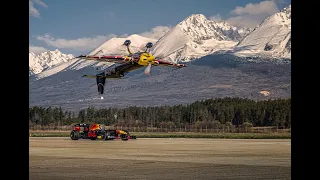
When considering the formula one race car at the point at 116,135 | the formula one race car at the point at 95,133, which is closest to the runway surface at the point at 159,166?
the formula one race car at the point at 95,133

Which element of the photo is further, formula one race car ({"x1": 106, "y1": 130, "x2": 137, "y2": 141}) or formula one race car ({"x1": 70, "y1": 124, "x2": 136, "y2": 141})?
formula one race car ({"x1": 106, "y1": 130, "x2": 137, "y2": 141})

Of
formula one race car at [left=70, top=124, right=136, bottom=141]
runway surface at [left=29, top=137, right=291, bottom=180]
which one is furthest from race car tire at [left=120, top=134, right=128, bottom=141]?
runway surface at [left=29, top=137, right=291, bottom=180]

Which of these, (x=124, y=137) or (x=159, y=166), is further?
(x=124, y=137)

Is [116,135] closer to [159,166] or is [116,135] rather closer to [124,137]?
[124,137]

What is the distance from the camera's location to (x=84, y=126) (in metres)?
64.2

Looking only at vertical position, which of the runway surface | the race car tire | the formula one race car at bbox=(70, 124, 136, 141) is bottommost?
the race car tire

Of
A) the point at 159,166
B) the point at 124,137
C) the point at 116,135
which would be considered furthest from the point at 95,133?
the point at 159,166

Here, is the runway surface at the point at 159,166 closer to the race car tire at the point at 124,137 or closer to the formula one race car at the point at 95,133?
the formula one race car at the point at 95,133

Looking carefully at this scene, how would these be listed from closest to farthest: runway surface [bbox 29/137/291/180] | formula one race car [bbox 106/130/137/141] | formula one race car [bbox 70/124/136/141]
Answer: runway surface [bbox 29/137/291/180]
formula one race car [bbox 70/124/136/141]
formula one race car [bbox 106/130/137/141]

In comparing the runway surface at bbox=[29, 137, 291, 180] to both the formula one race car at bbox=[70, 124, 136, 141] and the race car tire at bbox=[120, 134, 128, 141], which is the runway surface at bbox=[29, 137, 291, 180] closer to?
the formula one race car at bbox=[70, 124, 136, 141]

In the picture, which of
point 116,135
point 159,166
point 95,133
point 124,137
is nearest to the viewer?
point 159,166
